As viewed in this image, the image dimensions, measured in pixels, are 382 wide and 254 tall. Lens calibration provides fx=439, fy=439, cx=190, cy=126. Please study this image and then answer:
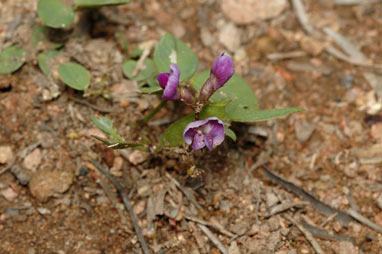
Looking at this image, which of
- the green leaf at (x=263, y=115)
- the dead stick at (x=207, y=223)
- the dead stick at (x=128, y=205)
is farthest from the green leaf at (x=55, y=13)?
the dead stick at (x=207, y=223)

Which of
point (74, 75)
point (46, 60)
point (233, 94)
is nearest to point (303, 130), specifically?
point (233, 94)

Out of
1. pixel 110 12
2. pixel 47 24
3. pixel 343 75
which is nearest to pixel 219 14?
pixel 110 12

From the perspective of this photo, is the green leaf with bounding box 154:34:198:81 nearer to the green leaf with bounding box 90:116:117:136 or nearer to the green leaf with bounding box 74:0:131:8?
the green leaf with bounding box 74:0:131:8

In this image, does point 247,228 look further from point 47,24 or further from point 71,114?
point 47,24

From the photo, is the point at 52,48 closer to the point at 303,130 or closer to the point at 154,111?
the point at 154,111

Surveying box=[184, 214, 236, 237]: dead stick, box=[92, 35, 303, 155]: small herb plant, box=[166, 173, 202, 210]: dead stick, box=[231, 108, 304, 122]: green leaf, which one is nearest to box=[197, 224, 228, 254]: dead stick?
box=[184, 214, 236, 237]: dead stick
